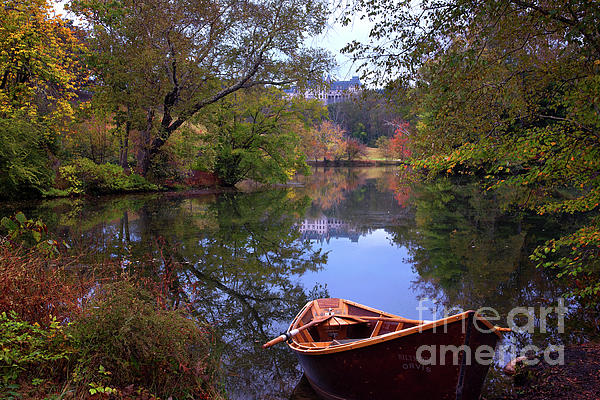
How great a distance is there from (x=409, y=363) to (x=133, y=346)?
267 centimetres

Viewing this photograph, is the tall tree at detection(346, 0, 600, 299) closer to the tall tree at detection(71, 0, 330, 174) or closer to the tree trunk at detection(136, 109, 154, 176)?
the tall tree at detection(71, 0, 330, 174)

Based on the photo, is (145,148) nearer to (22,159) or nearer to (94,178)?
(94,178)

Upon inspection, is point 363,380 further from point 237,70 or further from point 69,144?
point 69,144

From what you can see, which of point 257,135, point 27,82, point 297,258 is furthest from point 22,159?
point 297,258

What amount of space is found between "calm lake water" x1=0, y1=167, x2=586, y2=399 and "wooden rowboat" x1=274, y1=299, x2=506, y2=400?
2.50ft

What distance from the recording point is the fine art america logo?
3861mm

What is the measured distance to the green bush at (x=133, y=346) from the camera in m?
3.72

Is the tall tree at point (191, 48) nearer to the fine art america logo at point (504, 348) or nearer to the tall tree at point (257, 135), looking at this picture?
the tall tree at point (257, 135)

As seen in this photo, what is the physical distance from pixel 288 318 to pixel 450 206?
1627cm

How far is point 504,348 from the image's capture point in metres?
5.72

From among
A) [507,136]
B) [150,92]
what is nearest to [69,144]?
[150,92]

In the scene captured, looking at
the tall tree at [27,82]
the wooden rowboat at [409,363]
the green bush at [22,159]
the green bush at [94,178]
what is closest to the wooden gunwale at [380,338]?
the wooden rowboat at [409,363]

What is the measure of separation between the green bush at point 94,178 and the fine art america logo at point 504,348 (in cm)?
1958

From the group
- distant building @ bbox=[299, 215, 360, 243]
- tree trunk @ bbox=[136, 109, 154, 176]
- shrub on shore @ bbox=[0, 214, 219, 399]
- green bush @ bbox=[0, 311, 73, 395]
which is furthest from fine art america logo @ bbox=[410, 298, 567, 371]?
tree trunk @ bbox=[136, 109, 154, 176]
